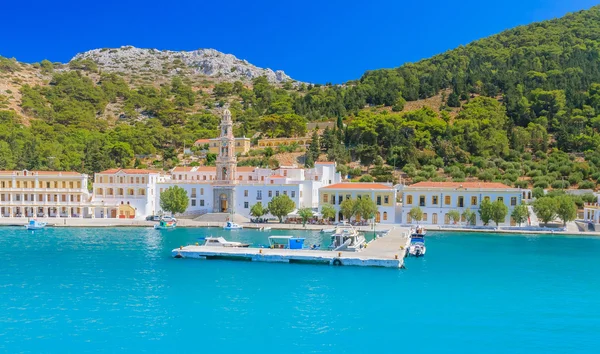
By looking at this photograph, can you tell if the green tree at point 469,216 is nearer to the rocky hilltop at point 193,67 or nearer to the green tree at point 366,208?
the green tree at point 366,208

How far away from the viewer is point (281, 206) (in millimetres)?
53906

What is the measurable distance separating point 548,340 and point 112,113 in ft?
377

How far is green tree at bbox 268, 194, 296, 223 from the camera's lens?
2125 inches

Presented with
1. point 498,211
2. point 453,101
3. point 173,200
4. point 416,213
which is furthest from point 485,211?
point 453,101

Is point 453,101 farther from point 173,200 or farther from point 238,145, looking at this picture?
point 173,200

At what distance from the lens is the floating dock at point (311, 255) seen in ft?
109

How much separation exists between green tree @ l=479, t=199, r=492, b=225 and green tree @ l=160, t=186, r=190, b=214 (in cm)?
2779

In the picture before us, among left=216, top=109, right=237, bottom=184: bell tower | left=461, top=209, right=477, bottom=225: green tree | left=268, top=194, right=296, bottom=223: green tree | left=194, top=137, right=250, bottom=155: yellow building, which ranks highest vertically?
left=194, top=137, right=250, bottom=155: yellow building

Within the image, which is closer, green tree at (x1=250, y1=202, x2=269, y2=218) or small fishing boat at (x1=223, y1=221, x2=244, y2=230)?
small fishing boat at (x1=223, y1=221, x2=244, y2=230)

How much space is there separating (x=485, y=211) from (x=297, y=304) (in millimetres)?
30191

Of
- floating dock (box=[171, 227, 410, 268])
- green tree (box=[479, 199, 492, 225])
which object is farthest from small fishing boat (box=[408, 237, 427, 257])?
green tree (box=[479, 199, 492, 225])

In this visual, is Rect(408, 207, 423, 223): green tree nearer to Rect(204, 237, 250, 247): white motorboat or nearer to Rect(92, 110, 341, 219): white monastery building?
Rect(92, 110, 341, 219): white monastery building

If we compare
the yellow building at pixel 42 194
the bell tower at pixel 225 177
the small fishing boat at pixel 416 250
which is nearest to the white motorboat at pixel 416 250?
the small fishing boat at pixel 416 250

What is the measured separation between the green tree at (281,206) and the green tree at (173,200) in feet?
29.9
